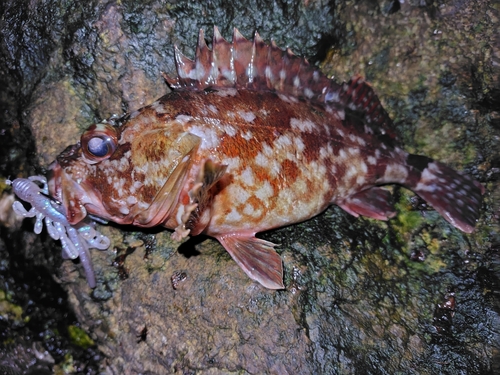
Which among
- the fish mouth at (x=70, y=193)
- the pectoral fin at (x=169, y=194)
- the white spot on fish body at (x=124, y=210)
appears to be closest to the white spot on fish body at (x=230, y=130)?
the pectoral fin at (x=169, y=194)

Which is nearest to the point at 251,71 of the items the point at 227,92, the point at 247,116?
the point at 227,92

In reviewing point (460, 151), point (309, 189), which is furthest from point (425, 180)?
point (309, 189)

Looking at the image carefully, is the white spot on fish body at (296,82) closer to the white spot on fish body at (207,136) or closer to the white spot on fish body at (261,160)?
the white spot on fish body at (261,160)

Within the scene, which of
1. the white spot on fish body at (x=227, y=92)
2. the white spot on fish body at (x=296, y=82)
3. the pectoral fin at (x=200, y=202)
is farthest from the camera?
the white spot on fish body at (x=296, y=82)

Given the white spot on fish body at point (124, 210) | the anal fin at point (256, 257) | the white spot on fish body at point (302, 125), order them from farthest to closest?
the white spot on fish body at point (302, 125) → the anal fin at point (256, 257) → the white spot on fish body at point (124, 210)

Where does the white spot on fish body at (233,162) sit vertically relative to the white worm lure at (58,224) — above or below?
above

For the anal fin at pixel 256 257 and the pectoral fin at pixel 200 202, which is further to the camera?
the anal fin at pixel 256 257

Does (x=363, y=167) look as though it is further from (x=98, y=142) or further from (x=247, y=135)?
(x=98, y=142)
